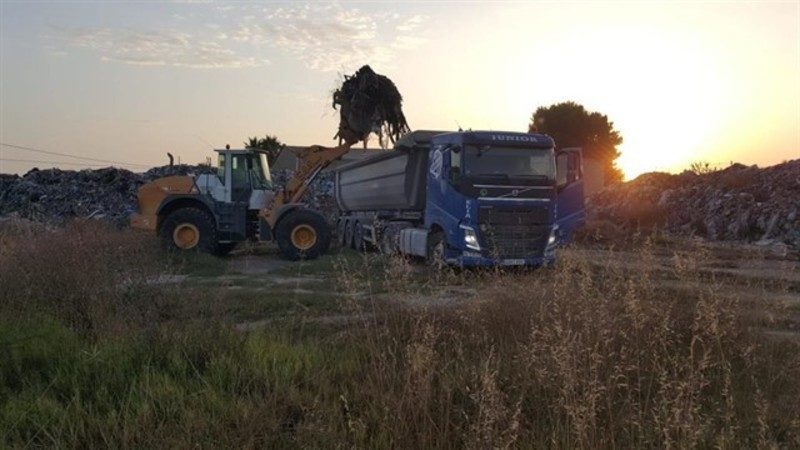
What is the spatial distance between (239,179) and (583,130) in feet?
148

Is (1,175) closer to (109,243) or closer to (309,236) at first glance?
(309,236)

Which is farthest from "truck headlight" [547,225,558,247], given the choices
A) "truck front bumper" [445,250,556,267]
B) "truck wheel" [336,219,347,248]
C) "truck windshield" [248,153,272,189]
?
"truck wheel" [336,219,347,248]

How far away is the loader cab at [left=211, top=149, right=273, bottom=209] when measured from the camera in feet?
61.4

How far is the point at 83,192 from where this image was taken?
1421 inches

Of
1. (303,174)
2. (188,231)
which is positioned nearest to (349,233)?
(303,174)

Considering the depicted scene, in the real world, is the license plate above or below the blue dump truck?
below

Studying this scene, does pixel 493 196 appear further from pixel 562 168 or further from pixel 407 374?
pixel 407 374

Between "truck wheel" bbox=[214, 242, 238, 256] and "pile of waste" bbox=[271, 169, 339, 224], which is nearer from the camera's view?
"truck wheel" bbox=[214, 242, 238, 256]

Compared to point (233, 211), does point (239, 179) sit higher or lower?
higher

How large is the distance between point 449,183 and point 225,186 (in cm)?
712

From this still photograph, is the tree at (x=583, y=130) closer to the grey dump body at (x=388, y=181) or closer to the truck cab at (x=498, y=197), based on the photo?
the grey dump body at (x=388, y=181)

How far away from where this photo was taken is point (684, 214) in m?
29.5

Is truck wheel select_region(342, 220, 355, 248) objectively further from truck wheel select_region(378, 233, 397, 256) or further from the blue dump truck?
the blue dump truck

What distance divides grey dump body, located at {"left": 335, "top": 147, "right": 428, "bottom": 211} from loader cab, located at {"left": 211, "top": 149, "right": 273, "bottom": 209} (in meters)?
3.12
